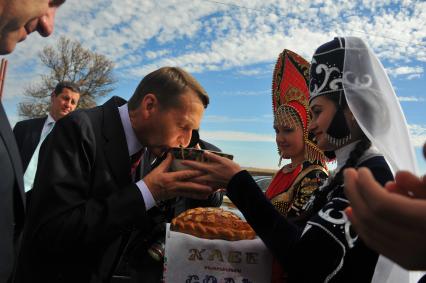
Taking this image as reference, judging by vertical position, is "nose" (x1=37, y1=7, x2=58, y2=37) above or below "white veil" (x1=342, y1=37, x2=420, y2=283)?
above

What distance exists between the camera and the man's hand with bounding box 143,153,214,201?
1761 millimetres

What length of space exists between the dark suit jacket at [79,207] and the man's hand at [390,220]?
48.9 inches

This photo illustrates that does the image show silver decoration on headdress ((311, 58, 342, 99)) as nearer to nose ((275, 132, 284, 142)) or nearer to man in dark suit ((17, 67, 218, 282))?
man in dark suit ((17, 67, 218, 282))

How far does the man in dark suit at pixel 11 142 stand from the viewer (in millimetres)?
1163

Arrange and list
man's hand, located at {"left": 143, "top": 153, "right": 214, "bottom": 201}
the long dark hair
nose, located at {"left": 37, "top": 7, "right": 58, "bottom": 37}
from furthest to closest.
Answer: man's hand, located at {"left": 143, "top": 153, "right": 214, "bottom": 201}
the long dark hair
nose, located at {"left": 37, "top": 7, "right": 58, "bottom": 37}

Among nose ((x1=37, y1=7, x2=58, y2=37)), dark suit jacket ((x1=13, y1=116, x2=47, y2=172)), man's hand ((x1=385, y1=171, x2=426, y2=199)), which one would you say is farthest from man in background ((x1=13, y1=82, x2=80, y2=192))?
man's hand ((x1=385, y1=171, x2=426, y2=199))

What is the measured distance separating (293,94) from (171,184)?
6.23 ft

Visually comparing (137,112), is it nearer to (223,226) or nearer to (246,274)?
(223,226)

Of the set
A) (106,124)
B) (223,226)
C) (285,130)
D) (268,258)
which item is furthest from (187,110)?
(285,130)

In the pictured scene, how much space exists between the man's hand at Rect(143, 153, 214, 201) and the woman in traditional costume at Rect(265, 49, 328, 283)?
123cm

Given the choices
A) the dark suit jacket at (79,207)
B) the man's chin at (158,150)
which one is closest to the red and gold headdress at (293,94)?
the man's chin at (158,150)

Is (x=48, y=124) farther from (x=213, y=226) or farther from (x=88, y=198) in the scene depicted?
(x=213, y=226)

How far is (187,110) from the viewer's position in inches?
86.9

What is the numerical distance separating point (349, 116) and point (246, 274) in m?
0.82
